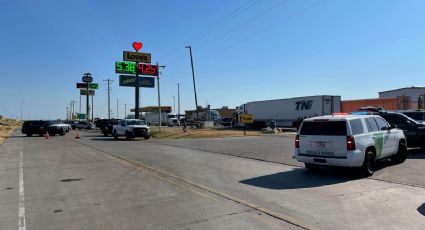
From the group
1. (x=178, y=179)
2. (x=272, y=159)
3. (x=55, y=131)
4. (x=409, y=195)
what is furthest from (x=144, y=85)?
(x=409, y=195)

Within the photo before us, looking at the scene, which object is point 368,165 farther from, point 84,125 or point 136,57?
point 84,125

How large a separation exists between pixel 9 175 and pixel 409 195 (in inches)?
457

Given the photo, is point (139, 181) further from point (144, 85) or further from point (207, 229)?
point (144, 85)

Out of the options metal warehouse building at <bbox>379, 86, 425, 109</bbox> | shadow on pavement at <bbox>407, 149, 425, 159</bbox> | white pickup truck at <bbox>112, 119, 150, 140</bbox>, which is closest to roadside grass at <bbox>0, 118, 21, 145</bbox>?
white pickup truck at <bbox>112, 119, 150, 140</bbox>

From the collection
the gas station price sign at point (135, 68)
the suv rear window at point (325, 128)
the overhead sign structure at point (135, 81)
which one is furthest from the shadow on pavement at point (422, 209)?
the overhead sign structure at point (135, 81)

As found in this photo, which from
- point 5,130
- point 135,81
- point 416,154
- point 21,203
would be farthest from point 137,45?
point 21,203

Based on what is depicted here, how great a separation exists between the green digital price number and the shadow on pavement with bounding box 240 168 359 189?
161ft

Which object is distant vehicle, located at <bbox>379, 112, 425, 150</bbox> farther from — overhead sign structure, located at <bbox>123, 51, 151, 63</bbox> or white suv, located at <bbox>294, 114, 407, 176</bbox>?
overhead sign structure, located at <bbox>123, 51, 151, 63</bbox>

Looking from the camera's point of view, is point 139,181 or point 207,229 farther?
point 139,181

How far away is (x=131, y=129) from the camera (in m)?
36.3

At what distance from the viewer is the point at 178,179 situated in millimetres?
12258

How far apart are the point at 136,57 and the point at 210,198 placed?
5263cm

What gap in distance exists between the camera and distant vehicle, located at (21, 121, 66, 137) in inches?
1823

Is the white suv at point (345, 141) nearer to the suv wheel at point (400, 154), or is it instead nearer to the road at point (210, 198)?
the road at point (210, 198)
